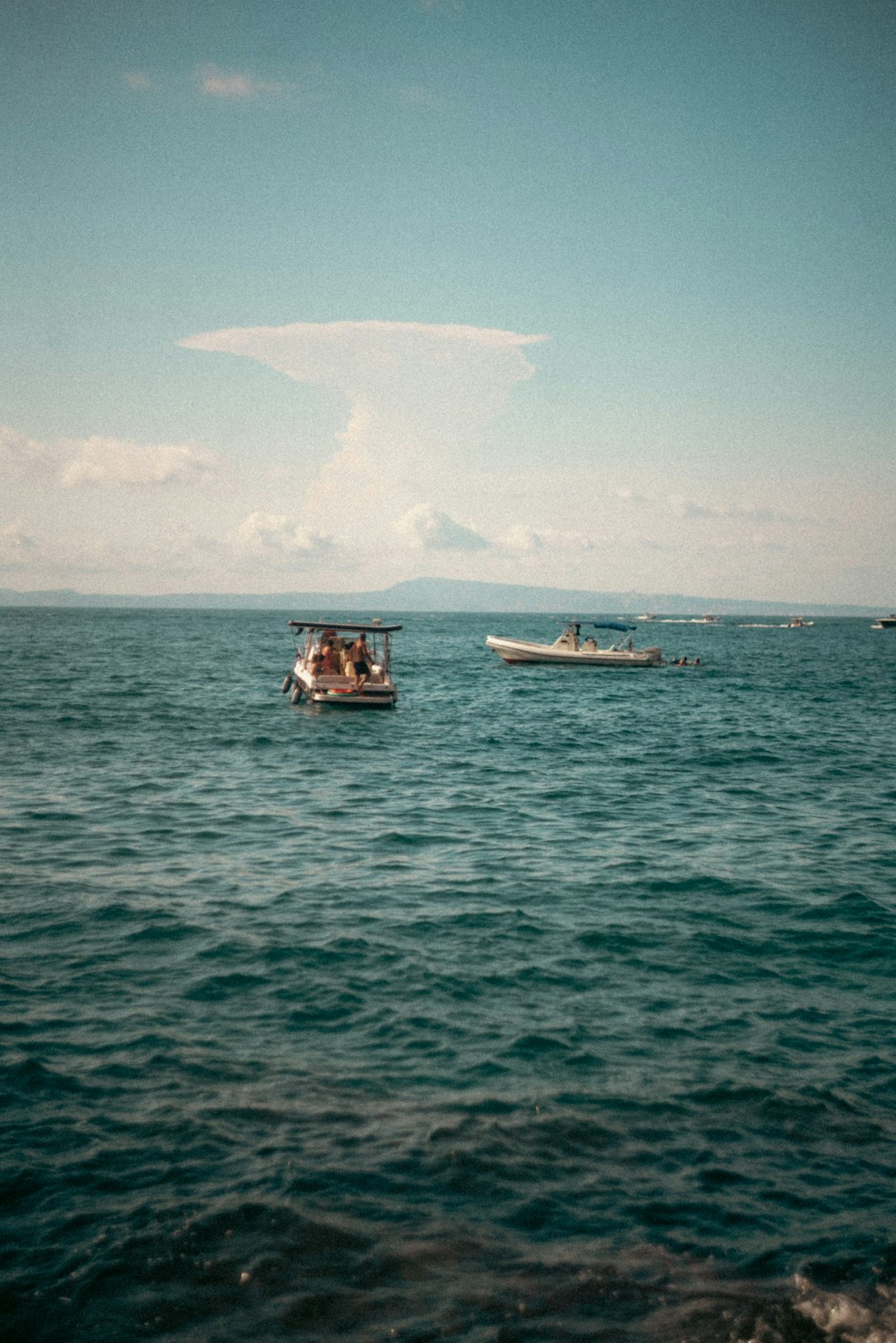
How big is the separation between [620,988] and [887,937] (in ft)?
14.4

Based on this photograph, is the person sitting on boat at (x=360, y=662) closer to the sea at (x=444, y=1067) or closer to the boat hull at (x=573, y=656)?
the sea at (x=444, y=1067)

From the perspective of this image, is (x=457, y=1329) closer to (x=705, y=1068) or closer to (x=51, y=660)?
(x=705, y=1068)

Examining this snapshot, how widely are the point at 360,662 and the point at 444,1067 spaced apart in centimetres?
2711

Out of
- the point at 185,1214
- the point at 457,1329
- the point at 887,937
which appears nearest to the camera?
the point at 457,1329

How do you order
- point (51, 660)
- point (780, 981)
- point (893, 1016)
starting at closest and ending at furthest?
point (893, 1016)
point (780, 981)
point (51, 660)

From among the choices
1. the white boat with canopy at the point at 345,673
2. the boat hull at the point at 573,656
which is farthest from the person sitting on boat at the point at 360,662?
the boat hull at the point at 573,656

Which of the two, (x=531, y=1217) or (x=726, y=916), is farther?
(x=726, y=916)

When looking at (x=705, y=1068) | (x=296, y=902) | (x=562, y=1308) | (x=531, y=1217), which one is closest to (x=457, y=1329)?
(x=562, y=1308)

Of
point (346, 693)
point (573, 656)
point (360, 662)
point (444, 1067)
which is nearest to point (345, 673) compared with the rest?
point (360, 662)

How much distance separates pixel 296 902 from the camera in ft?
42.5

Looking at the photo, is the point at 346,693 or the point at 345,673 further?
the point at 345,673

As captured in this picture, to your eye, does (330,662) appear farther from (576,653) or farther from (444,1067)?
(576,653)

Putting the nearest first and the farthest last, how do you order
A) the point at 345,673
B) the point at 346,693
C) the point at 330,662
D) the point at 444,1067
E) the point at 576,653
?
the point at 444,1067, the point at 346,693, the point at 345,673, the point at 330,662, the point at 576,653

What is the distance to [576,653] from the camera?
6131 cm
